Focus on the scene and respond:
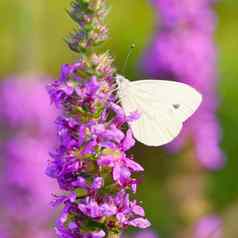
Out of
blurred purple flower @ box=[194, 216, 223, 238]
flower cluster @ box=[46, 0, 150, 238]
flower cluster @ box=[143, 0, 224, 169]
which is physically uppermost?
flower cluster @ box=[143, 0, 224, 169]

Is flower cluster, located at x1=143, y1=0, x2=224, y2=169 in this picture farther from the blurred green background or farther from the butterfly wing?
the butterfly wing

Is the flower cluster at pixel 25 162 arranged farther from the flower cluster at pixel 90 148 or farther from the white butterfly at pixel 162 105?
the flower cluster at pixel 90 148

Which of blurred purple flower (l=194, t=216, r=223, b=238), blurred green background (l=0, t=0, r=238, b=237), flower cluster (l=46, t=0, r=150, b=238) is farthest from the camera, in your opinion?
blurred green background (l=0, t=0, r=238, b=237)

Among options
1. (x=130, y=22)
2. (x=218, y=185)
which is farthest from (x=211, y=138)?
(x=130, y=22)

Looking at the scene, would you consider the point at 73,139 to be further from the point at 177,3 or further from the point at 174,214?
the point at 174,214

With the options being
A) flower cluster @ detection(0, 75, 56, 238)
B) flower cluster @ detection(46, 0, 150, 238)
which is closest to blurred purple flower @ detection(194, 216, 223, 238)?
flower cluster @ detection(0, 75, 56, 238)

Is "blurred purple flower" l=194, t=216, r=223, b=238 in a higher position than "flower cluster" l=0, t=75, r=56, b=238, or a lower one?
lower

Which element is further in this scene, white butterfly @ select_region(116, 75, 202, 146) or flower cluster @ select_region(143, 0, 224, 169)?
flower cluster @ select_region(143, 0, 224, 169)

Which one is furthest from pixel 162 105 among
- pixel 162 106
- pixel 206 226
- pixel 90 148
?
pixel 206 226
